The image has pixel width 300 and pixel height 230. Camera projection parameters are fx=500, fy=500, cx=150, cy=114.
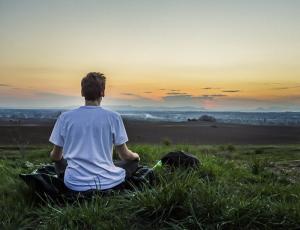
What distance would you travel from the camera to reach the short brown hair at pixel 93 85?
229 inches

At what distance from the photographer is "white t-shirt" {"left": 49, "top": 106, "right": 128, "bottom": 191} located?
5.94 meters

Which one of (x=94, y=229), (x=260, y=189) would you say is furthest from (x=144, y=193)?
(x=260, y=189)

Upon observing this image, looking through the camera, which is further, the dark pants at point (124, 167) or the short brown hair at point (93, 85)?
the dark pants at point (124, 167)

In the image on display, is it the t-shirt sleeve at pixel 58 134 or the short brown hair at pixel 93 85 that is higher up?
the short brown hair at pixel 93 85

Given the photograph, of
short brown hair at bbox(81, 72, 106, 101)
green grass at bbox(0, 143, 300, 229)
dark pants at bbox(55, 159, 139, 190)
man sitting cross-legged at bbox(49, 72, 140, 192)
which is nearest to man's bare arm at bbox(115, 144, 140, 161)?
man sitting cross-legged at bbox(49, 72, 140, 192)

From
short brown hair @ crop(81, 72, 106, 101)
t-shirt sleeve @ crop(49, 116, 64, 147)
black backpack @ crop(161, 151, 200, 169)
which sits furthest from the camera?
black backpack @ crop(161, 151, 200, 169)

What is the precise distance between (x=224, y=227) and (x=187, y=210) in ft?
1.47

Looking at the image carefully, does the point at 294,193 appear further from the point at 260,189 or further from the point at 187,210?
the point at 187,210

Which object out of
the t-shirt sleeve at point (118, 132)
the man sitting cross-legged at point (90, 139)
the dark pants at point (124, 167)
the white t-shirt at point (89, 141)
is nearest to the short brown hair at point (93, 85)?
the man sitting cross-legged at point (90, 139)

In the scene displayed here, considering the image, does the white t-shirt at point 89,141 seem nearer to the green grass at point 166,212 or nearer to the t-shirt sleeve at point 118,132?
the t-shirt sleeve at point 118,132

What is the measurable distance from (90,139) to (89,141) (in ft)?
0.09

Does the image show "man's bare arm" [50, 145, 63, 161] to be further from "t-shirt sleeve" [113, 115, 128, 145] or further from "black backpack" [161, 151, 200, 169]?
"black backpack" [161, 151, 200, 169]

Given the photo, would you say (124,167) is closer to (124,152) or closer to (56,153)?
(124,152)

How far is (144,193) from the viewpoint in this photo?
5582mm
